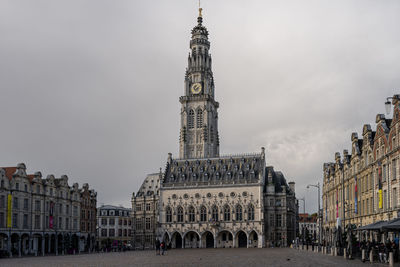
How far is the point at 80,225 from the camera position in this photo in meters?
96.3

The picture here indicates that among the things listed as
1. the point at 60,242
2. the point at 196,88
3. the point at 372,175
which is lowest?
the point at 60,242

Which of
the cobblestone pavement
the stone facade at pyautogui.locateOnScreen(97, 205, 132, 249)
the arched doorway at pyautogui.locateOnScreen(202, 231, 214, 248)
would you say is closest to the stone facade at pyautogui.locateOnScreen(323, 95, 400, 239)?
the cobblestone pavement

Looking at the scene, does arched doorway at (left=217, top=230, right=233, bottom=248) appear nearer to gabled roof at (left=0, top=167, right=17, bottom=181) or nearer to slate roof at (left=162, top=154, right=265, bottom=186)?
slate roof at (left=162, top=154, right=265, bottom=186)

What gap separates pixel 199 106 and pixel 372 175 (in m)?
76.0

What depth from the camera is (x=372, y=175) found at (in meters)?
59.9

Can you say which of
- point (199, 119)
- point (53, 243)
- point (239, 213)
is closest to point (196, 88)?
point (199, 119)

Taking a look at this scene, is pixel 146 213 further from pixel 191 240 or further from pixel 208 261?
pixel 208 261

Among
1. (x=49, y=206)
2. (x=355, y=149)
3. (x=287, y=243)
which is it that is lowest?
(x=287, y=243)

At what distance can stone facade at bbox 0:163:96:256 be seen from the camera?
237 ft

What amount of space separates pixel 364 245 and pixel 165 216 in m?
72.2

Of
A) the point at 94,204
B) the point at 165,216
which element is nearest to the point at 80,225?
the point at 94,204

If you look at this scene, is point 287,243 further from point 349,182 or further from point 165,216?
point 349,182

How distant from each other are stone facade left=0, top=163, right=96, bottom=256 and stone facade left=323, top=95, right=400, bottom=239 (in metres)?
39.8

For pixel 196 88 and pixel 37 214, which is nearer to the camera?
pixel 37 214
